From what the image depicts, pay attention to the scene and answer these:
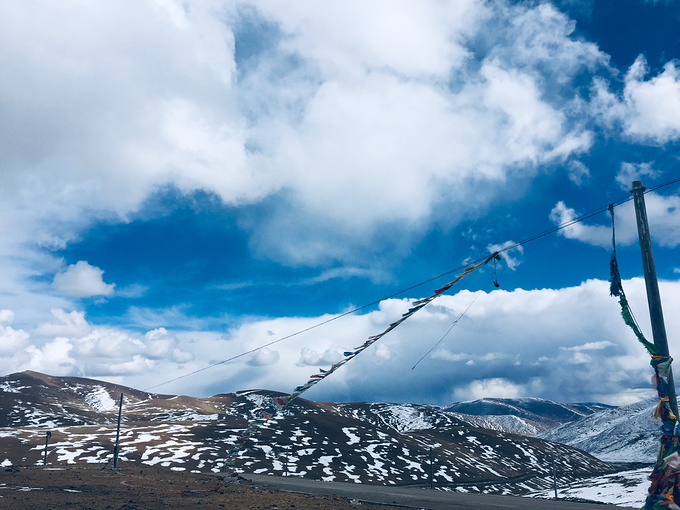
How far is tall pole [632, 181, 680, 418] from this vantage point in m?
12.4

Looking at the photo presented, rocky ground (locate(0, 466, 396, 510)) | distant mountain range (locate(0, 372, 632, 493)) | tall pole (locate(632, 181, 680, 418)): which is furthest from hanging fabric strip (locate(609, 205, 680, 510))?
distant mountain range (locate(0, 372, 632, 493))

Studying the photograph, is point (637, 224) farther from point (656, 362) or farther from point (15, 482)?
point (15, 482)

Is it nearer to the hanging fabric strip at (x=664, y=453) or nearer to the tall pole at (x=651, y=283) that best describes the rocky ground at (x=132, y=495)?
the hanging fabric strip at (x=664, y=453)

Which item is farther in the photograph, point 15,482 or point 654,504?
point 15,482

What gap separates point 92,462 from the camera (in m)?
66.3

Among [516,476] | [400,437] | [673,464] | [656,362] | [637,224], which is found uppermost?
[637,224]

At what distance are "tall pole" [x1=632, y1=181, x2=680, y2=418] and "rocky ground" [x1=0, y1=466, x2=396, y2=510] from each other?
2491 centimetres

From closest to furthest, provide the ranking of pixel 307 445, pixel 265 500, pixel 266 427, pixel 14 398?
pixel 265 500
pixel 307 445
pixel 266 427
pixel 14 398

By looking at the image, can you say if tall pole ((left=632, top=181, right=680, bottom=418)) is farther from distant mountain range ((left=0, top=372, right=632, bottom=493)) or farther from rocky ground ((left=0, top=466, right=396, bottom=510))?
distant mountain range ((left=0, top=372, right=632, bottom=493))

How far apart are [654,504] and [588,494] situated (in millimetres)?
74053

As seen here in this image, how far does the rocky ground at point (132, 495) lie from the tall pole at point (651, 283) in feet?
81.7

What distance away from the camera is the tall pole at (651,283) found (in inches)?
490

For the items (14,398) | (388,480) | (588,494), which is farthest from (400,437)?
(14,398)

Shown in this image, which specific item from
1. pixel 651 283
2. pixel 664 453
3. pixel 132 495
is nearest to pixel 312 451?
pixel 132 495
